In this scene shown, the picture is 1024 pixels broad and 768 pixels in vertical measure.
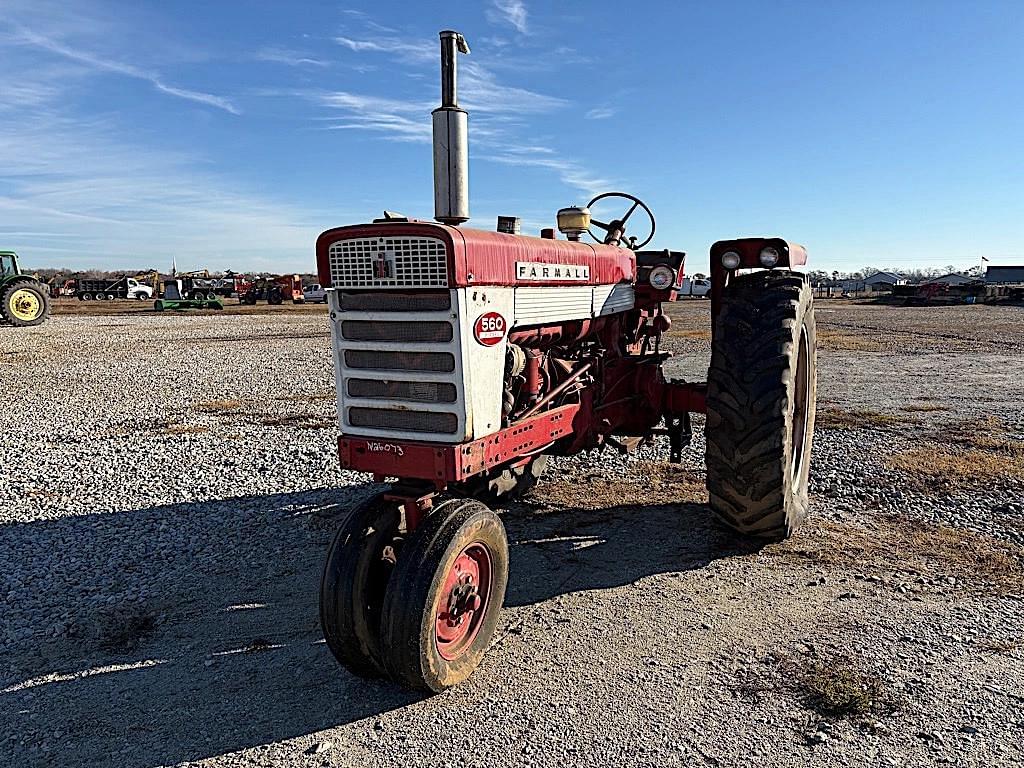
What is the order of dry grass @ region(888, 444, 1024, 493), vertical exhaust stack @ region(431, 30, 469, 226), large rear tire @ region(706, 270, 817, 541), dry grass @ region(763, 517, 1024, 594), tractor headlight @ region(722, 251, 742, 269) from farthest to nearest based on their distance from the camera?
dry grass @ region(888, 444, 1024, 493)
tractor headlight @ region(722, 251, 742, 269)
dry grass @ region(763, 517, 1024, 594)
large rear tire @ region(706, 270, 817, 541)
vertical exhaust stack @ region(431, 30, 469, 226)

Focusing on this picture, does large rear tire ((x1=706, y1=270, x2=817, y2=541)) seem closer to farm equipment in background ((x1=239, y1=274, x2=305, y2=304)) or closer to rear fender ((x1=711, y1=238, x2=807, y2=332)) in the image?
rear fender ((x1=711, y1=238, x2=807, y2=332))

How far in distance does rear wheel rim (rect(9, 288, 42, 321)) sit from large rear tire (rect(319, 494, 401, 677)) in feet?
81.9

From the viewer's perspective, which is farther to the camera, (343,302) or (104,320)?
(104,320)

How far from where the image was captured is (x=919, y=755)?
294cm

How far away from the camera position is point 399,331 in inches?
141

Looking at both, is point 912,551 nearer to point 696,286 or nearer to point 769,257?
point 769,257

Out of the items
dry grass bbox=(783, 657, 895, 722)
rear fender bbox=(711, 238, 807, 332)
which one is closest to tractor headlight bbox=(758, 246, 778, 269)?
rear fender bbox=(711, 238, 807, 332)

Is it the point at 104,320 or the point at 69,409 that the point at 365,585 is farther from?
the point at 104,320

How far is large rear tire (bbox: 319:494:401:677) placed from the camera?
3.33 meters

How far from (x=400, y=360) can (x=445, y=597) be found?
1065 millimetres

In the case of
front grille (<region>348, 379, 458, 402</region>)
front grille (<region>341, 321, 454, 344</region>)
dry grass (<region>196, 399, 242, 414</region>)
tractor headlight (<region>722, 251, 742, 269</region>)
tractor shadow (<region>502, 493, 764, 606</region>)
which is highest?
tractor headlight (<region>722, 251, 742, 269</region>)

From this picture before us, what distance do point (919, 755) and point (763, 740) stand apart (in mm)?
555

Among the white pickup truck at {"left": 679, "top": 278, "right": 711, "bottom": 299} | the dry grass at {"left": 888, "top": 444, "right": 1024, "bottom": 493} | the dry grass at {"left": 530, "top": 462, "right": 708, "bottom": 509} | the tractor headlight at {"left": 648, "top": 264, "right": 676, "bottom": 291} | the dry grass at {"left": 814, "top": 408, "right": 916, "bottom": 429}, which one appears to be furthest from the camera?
the white pickup truck at {"left": 679, "top": 278, "right": 711, "bottom": 299}

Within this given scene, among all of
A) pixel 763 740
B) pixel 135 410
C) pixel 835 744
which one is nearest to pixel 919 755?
pixel 835 744
